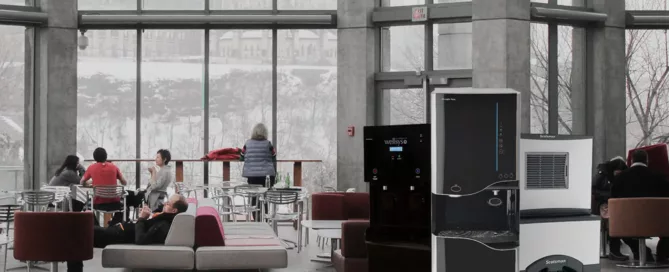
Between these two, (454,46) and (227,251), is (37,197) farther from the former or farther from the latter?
(454,46)

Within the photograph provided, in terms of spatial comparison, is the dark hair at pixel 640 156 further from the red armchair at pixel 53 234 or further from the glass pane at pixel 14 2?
the glass pane at pixel 14 2

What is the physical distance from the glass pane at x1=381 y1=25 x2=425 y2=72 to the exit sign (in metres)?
0.34

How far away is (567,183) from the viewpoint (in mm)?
6852

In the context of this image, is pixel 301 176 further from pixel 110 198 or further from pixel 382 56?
pixel 110 198

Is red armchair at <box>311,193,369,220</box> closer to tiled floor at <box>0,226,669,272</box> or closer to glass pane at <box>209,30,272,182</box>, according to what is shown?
tiled floor at <box>0,226,669,272</box>

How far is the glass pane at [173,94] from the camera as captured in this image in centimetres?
1802

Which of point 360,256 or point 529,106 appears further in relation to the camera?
point 529,106

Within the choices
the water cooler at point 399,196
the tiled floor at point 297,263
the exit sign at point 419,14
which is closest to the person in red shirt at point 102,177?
the tiled floor at point 297,263

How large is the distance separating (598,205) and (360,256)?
4.19 meters

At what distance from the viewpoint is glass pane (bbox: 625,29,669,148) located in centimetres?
1769

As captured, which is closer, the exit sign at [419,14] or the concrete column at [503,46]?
the concrete column at [503,46]

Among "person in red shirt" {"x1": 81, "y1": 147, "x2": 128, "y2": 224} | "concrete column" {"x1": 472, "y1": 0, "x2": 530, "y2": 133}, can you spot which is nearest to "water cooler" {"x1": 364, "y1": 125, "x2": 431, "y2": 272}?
"person in red shirt" {"x1": 81, "y1": 147, "x2": 128, "y2": 224}

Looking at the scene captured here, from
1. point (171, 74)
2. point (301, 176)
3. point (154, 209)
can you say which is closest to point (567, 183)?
point (154, 209)

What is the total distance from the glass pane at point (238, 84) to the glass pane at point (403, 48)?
6.89 feet
